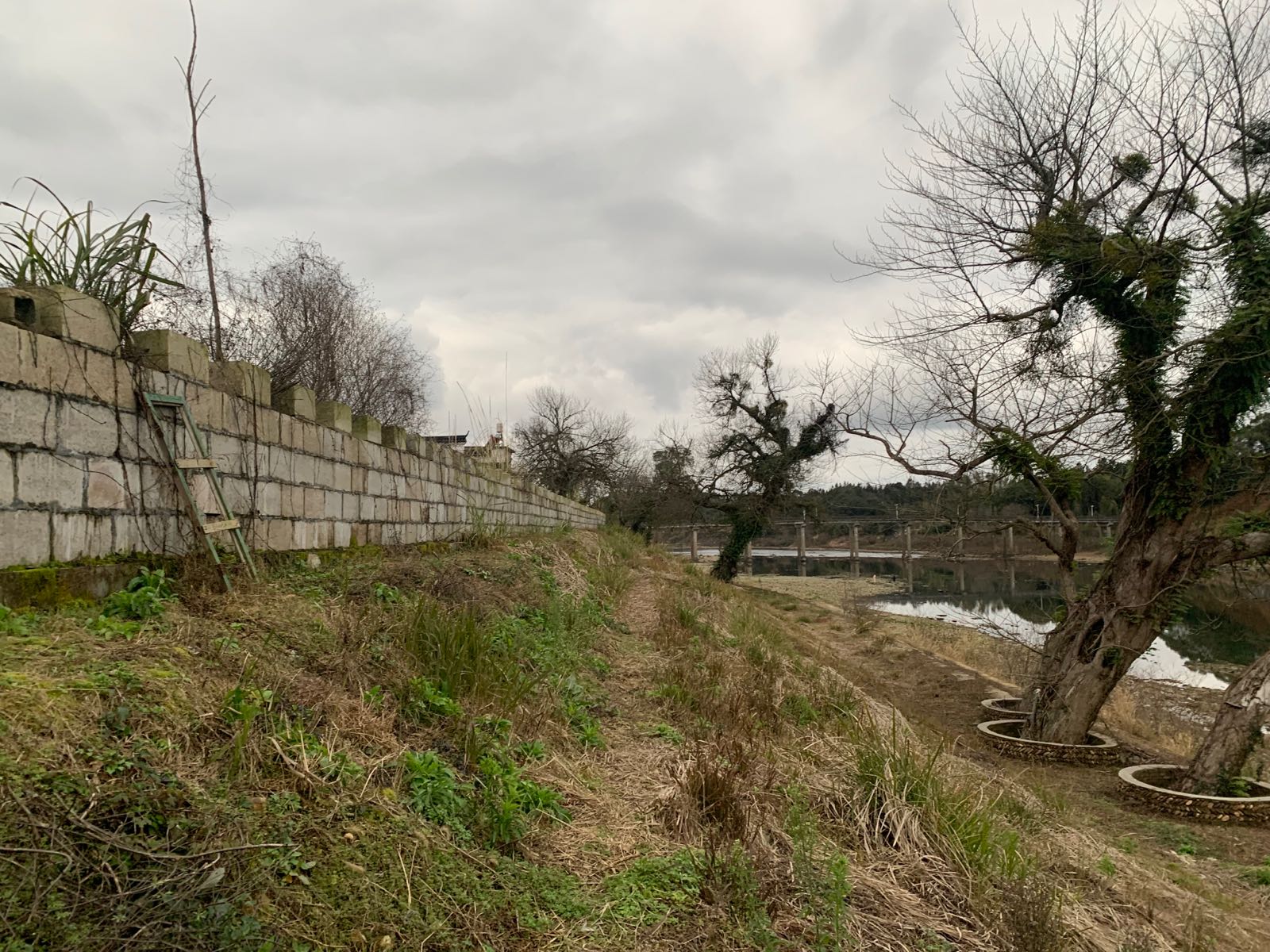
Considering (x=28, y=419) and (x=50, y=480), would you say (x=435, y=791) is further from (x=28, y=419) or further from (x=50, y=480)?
(x=28, y=419)

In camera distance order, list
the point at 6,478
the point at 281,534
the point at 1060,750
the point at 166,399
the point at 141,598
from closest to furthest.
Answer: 1. the point at 6,478
2. the point at 141,598
3. the point at 166,399
4. the point at 281,534
5. the point at 1060,750

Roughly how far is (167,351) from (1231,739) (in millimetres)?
8927

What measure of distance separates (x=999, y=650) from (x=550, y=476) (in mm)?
22298

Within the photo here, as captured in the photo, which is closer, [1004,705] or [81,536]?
[81,536]

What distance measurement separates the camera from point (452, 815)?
2.65m

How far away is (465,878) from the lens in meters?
2.32

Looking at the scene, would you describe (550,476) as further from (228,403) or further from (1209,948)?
(1209,948)

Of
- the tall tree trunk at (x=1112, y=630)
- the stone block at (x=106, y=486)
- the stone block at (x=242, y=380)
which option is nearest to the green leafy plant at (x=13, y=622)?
the stone block at (x=106, y=486)

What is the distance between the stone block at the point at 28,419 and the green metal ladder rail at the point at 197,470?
588 mm

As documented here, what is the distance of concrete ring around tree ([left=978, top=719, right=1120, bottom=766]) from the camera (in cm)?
843

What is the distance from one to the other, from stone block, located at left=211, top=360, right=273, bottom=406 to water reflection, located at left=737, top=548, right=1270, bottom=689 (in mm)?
8786

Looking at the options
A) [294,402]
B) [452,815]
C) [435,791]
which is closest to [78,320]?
[294,402]

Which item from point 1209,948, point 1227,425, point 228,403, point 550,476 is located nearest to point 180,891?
point 228,403

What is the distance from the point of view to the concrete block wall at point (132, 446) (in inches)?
122
